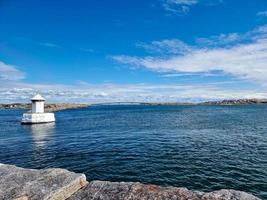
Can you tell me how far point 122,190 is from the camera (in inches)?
407

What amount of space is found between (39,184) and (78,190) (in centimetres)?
164

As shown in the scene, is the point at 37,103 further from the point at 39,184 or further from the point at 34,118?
the point at 39,184

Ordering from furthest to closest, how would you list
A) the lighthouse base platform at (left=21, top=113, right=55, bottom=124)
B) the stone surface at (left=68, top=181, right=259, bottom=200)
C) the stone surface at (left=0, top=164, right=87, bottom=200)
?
the lighthouse base platform at (left=21, top=113, right=55, bottom=124) < the stone surface at (left=0, top=164, right=87, bottom=200) < the stone surface at (left=68, top=181, right=259, bottom=200)

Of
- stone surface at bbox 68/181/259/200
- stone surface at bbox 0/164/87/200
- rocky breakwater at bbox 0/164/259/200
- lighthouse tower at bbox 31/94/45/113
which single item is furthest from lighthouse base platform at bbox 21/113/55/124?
stone surface at bbox 68/181/259/200

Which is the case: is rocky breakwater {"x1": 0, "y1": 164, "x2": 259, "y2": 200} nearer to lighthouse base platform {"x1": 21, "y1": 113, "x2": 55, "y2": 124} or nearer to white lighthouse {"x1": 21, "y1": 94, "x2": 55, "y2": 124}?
white lighthouse {"x1": 21, "y1": 94, "x2": 55, "y2": 124}

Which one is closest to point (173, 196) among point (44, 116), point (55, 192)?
point (55, 192)

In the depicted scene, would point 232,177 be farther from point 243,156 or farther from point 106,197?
point 106,197

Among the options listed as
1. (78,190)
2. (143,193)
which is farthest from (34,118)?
(143,193)

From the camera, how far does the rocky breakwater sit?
961 cm

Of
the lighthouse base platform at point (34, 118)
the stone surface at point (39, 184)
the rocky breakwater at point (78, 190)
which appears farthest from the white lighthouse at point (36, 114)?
the rocky breakwater at point (78, 190)

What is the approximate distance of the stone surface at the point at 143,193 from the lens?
945 centimetres

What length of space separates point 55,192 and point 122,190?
104 inches

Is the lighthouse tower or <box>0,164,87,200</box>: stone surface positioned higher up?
the lighthouse tower

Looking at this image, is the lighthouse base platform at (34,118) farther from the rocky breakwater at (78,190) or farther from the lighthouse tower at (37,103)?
the rocky breakwater at (78,190)
